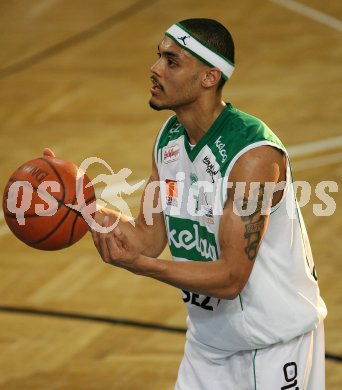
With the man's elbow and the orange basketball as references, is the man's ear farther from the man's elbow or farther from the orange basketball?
the man's elbow

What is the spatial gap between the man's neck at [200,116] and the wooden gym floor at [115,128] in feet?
7.05

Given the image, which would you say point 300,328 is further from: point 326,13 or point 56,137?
point 326,13

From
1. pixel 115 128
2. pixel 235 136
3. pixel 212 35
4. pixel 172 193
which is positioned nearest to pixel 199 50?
pixel 212 35

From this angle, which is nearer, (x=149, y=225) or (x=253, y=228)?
(x=253, y=228)

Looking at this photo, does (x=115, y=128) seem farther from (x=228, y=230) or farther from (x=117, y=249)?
(x=117, y=249)

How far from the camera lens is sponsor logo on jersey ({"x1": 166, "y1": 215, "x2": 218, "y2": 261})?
14.6ft

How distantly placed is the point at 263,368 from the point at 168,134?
1.10 metres

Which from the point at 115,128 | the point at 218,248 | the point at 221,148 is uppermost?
the point at 221,148

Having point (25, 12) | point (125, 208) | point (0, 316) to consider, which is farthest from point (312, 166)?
Answer: point (25, 12)

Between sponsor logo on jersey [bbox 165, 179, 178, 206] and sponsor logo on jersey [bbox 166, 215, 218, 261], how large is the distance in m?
0.06

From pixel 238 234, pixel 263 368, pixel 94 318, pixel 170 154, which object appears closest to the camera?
pixel 238 234

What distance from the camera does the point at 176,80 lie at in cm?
443

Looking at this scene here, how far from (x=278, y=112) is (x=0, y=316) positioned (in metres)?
3.87

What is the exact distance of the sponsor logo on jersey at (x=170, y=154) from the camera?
462 cm
